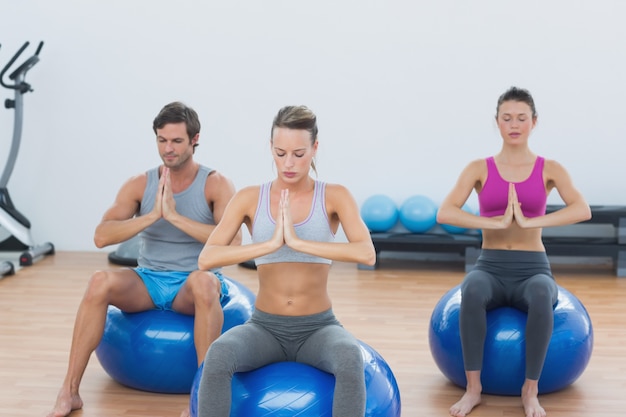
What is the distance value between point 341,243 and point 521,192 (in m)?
0.97

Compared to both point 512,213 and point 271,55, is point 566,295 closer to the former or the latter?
point 512,213

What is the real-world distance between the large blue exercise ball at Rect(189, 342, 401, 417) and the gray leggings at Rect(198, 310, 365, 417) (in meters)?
0.03

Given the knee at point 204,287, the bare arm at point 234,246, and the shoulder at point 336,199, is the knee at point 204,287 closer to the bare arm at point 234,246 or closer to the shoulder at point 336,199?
the bare arm at point 234,246

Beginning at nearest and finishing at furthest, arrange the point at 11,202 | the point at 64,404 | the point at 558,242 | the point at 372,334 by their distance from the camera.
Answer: the point at 64,404
the point at 372,334
the point at 558,242
the point at 11,202

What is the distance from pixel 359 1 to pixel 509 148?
2.64 metres

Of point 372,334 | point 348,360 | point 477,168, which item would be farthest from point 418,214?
point 348,360

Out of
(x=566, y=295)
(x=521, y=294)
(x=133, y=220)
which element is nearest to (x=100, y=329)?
(x=133, y=220)

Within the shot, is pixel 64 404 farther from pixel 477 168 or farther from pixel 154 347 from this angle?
pixel 477 168

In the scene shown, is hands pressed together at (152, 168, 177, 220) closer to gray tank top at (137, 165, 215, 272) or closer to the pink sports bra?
gray tank top at (137, 165, 215, 272)

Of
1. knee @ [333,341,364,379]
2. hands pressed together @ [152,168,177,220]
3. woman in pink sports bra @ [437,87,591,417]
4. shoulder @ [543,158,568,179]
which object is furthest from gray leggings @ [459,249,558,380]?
hands pressed together @ [152,168,177,220]

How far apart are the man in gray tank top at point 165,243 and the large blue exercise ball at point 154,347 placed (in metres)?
0.05

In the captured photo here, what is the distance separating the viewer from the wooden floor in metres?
2.87

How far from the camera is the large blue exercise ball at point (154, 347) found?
2842mm

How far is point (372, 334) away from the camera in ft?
12.3
